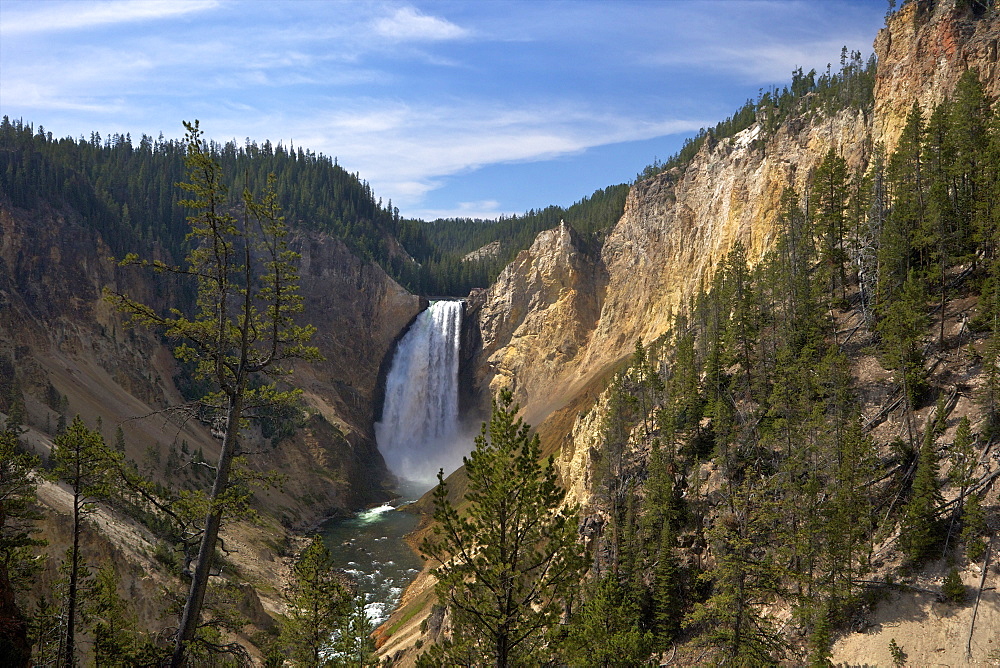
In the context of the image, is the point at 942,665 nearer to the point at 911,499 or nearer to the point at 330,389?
the point at 911,499

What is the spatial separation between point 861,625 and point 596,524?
16456 mm

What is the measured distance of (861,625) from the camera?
25.9 m

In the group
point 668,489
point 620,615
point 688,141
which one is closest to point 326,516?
point 668,489

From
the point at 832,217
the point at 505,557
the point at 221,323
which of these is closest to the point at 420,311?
the point at 832,217

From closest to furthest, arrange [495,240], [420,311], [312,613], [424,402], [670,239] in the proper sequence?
[312,613] < [670,239] < [424,402] < [420,311] < [495,240]

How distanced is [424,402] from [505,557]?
85662 mm

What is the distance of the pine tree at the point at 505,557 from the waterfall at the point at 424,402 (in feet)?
257

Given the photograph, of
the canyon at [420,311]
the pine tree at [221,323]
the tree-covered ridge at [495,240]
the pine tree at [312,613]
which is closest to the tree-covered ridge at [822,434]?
the canyon at [420,311]

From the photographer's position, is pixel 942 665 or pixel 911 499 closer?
pixel 942 665

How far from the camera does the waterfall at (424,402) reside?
94000 mm

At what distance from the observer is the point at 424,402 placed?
3858 inches

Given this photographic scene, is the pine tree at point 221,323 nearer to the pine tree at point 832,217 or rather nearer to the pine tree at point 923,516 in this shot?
the pine tree at point 923,516

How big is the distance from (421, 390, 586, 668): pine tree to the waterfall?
78281 mm

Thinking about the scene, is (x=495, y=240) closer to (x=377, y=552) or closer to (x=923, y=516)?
(x=377, y=552)
